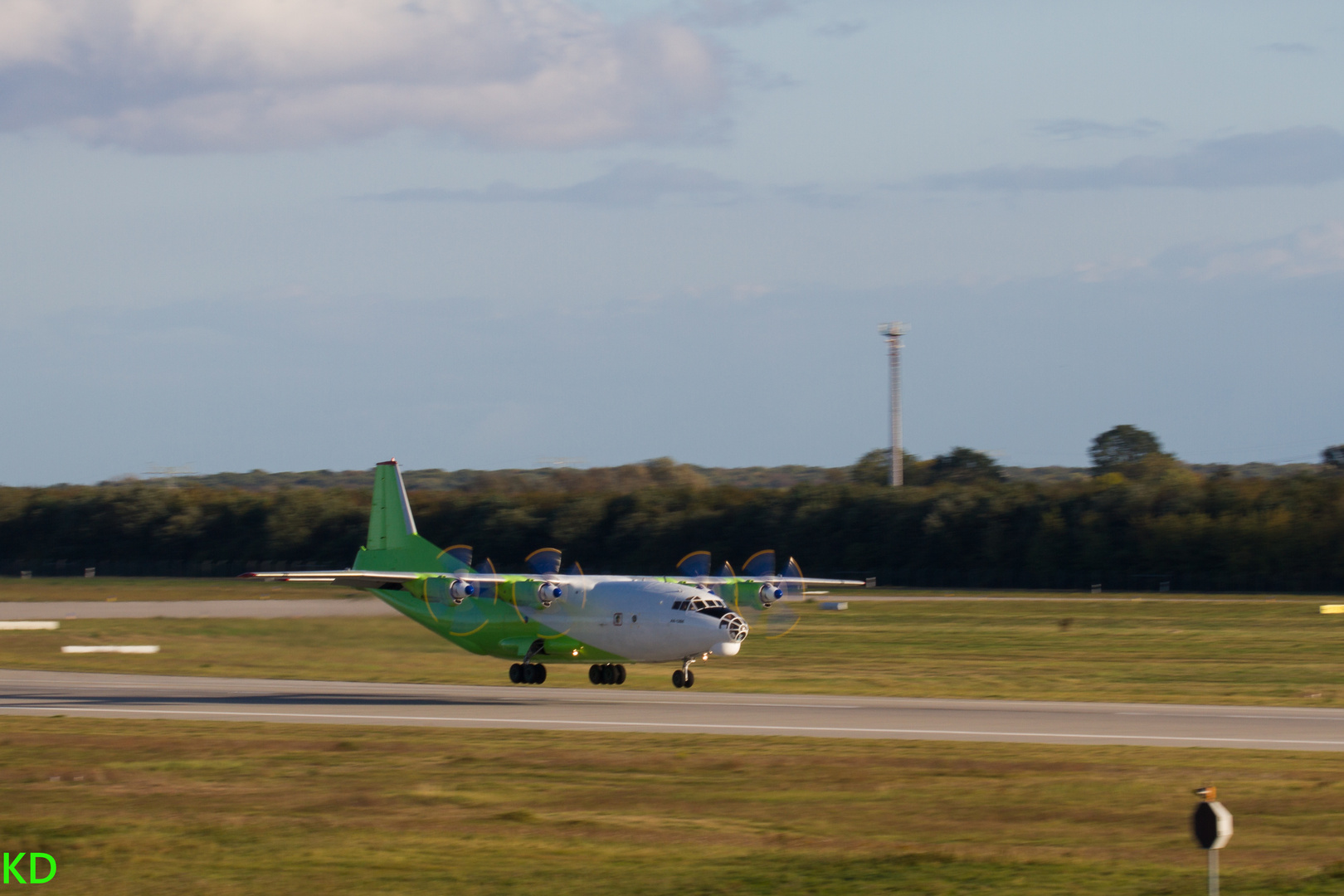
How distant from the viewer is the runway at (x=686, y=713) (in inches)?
1183

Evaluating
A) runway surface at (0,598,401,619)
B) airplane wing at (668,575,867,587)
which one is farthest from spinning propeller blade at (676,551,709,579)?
runway surface at (0,598,401,619)

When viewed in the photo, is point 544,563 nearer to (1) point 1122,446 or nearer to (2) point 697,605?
(2) point 697,605

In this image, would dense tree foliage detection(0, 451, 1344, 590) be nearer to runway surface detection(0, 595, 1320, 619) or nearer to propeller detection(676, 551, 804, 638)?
runway surface detection(0, 595, 1320, 619)

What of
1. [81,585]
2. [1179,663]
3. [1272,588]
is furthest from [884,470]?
[1179,663]

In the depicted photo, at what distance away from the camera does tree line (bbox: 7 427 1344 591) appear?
10075 centimetres

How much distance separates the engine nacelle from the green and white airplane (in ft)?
0.08

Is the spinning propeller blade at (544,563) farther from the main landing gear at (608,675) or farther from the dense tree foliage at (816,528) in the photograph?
the dense tree foliage at (816,528)

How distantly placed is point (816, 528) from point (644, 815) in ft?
312

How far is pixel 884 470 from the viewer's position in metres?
151

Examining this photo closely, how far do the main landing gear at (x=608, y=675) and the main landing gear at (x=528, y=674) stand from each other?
1437mm

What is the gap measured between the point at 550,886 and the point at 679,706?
1942cm

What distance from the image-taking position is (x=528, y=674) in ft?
139

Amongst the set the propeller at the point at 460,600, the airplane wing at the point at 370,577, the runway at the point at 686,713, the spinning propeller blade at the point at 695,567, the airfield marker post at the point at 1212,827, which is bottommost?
the runway at the point at 686,713

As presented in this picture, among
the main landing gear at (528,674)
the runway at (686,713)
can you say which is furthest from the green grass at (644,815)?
the main landing gear at (528,674)
